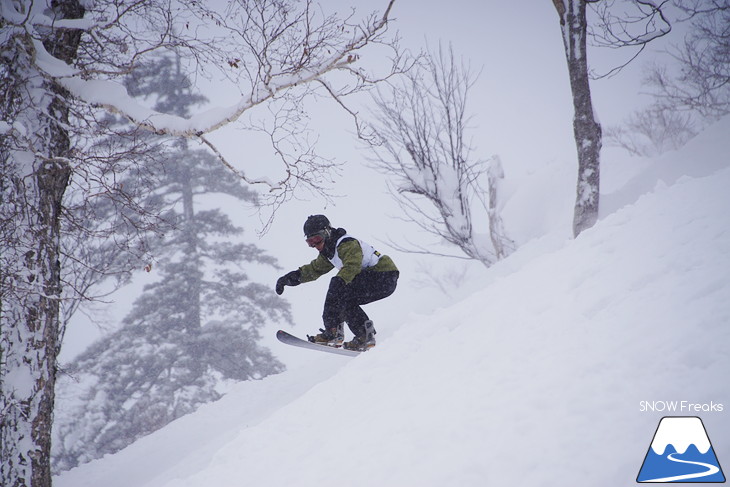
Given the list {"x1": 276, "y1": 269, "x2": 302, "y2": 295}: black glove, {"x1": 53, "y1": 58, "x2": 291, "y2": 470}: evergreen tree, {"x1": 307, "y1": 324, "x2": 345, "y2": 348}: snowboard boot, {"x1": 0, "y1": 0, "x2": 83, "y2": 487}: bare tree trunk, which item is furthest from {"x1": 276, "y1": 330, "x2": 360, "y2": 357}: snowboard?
{"x1": 53, "y1": 58, "x2": 291, "y2": 470}: evergreen tree

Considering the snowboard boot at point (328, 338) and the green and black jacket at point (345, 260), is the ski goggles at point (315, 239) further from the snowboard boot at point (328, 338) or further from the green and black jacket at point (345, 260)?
the snowboard boot at point (328, 338)

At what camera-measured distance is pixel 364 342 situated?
4.95 m

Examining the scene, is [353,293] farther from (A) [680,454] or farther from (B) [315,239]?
(A) [680,454]

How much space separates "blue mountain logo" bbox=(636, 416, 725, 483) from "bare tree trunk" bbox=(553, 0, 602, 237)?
5157mm

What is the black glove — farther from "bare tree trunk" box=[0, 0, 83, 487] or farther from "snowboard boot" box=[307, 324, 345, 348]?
"bare tree trunk" box=[0, 0, 83, 487]

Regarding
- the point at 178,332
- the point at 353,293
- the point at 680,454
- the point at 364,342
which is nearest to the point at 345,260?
the point at 353,293

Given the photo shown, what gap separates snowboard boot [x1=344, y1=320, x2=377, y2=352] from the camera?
4934 mm

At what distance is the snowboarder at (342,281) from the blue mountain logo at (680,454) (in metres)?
3.27

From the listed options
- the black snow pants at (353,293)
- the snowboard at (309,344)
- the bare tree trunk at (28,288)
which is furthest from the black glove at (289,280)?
the bare tree trunk at (28,288)

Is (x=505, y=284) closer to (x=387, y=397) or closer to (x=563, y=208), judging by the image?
(x=387, y=397)

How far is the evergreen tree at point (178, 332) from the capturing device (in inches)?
447

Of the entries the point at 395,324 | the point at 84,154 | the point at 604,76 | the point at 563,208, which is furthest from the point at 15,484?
the point at 563,208

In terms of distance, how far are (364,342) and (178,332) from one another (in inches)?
388

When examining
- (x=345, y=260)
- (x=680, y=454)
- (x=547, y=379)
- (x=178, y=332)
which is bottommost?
(x=680, y=454)
